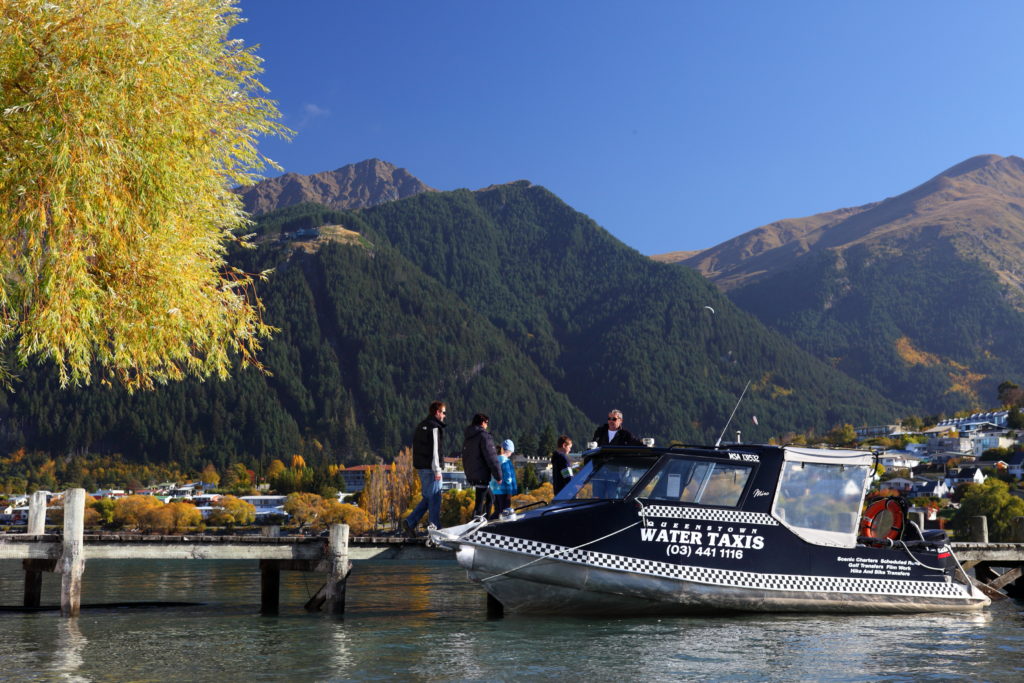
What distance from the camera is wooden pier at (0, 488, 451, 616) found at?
1883 centimetres

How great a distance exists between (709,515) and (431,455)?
15.9 ft

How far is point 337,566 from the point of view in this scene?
64.9 ft

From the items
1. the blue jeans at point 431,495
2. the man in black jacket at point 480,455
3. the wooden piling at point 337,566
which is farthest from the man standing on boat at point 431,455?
the wooden piling at point 337,566

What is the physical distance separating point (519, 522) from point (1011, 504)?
409 ft

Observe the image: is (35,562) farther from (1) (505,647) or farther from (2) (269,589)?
(1) (505,647)

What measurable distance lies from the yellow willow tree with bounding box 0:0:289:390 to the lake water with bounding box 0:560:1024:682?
15.3 feet

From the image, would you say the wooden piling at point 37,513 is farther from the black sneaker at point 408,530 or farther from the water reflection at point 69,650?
the black sneaker at point 408,530

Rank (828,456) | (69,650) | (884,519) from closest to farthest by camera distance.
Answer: (69,650)
(828,456)
(884,519)

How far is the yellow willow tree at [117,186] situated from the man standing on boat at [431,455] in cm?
412

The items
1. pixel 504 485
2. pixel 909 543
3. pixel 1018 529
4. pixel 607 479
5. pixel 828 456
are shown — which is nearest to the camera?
pixel 607 479

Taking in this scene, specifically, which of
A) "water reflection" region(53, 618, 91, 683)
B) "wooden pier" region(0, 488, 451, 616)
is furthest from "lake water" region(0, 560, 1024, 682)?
"wooden pier" region(0, 488, 451, 616)

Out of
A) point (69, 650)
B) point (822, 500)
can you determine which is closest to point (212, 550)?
point (69, 650)

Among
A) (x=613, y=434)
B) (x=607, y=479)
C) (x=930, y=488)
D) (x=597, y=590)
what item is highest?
(x=613, y=434)

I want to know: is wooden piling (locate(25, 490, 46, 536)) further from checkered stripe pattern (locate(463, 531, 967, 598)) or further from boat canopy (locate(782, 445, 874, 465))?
boat canopy (locate(782, 445, 874, 465))
